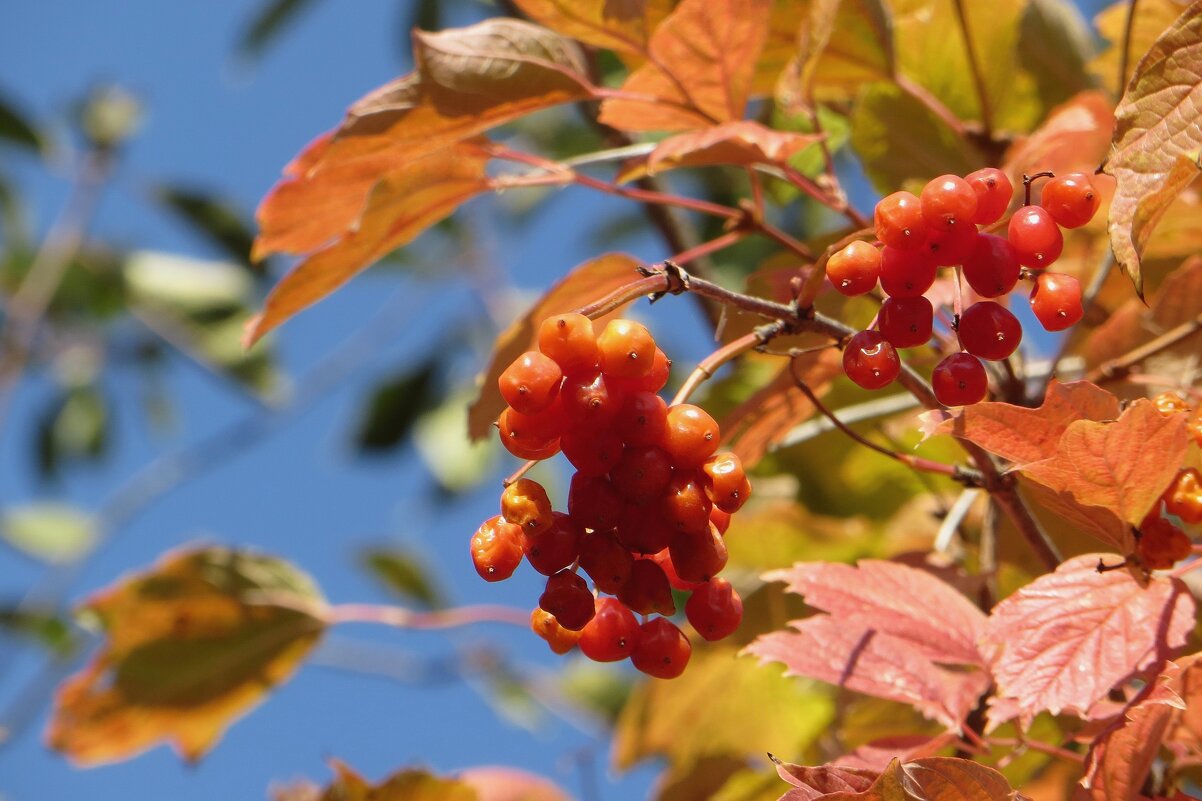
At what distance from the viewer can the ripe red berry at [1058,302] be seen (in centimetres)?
70

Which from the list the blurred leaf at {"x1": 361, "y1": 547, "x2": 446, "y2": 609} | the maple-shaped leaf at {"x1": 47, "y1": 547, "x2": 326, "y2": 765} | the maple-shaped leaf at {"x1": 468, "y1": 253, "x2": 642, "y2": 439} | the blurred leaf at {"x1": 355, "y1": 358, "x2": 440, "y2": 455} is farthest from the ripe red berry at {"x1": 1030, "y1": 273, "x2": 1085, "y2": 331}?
the blurred leaf at {"x1": 355, "y1": 358, "x2": 440, "y2": 455}

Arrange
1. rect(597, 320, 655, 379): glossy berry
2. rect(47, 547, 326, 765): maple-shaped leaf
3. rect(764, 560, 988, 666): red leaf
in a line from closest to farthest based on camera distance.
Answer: rect(597, 320, 655, 379): glossy berry → rect(764, 560, 988, 666): red leaf → rect(47, 547, 326, 765): maple-shaped leaf

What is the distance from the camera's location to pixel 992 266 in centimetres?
69

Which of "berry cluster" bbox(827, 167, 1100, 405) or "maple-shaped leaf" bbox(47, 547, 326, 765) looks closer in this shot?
"berry cluster" bbox(827, 167, 1100, 405)

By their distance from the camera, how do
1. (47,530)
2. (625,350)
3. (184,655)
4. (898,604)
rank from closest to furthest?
(625,350) < (898,604) < (184,655) < (47,530)

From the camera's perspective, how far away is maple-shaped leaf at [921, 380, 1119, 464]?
2.24 ft

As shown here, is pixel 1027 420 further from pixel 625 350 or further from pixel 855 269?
pixel 625 350

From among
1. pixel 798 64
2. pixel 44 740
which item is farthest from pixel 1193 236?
pixel 44 740

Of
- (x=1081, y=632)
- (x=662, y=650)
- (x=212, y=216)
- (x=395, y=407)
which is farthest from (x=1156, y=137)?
(x=212, y=216)

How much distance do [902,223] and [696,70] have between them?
0.34m

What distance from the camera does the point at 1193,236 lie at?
45.3 inches

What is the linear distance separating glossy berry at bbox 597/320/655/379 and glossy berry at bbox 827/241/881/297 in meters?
0.12

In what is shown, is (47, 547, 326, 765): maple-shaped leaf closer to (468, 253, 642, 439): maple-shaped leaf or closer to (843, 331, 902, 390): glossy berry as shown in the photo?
(468, 253, 642, 439): maple-shaped leaf

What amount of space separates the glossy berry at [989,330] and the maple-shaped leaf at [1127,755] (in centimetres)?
20
